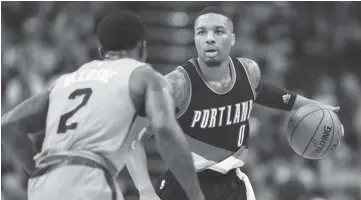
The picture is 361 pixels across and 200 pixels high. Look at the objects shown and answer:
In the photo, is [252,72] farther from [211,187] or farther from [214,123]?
[211,187]

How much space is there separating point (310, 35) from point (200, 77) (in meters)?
6.30

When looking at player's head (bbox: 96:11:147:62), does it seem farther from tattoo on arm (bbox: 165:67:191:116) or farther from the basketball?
the basketball

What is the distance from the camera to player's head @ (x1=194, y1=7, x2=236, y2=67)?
5.23 meters

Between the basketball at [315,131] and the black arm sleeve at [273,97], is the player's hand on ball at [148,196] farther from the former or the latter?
the basketball at [315,131]

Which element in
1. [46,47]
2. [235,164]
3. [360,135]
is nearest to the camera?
[235,164]

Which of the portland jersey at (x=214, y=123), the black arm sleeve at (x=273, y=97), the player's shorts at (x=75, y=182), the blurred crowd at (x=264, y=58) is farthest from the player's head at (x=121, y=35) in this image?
the blurred crowd at (x=264, y=58)

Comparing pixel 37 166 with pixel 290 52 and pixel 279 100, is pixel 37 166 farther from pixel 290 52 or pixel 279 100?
pixel 290 52

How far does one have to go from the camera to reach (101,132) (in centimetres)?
351

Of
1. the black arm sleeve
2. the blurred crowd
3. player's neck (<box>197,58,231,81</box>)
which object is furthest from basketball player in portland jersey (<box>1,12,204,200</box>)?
the blurred crowd

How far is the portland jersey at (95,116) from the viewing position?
351 centimetres

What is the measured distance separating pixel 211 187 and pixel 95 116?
1.83 metres

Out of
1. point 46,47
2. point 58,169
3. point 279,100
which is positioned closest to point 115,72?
point 58,169

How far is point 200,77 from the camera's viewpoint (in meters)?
5.24

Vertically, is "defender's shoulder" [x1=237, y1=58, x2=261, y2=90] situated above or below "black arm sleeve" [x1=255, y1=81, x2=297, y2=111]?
above
